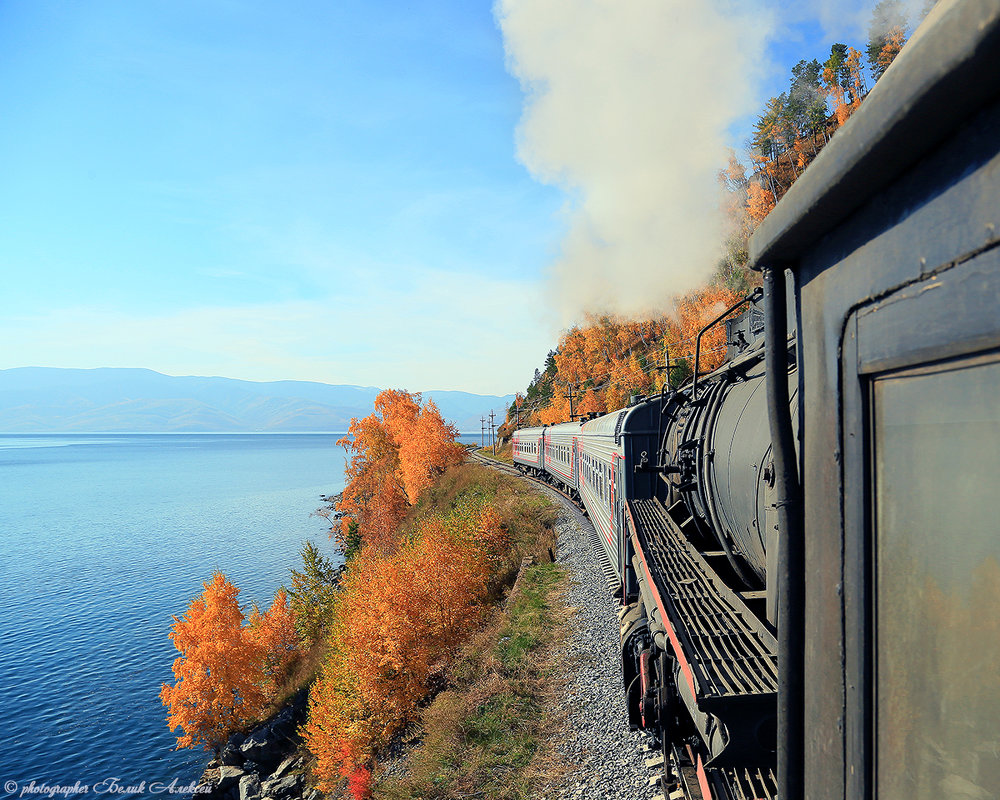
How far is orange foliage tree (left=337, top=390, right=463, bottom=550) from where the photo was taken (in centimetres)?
4797

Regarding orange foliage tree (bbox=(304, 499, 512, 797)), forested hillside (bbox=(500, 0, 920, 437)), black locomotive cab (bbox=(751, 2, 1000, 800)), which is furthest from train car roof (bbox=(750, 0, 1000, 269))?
forested hillside (bbox=(500, 0, 920, 437))

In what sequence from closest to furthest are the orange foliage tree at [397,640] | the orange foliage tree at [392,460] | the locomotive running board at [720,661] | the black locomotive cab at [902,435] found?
the black locomotive cab at [902,435], the locomotive running board at [720,661], the orange foliage tree at [397,640], the orange foliage tree at [392,460]

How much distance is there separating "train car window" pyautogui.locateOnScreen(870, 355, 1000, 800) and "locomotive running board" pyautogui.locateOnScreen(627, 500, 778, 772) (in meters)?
1.50

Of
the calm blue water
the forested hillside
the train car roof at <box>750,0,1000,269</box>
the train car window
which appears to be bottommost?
the calm blue water

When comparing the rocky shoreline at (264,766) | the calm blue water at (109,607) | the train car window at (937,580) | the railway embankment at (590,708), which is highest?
the train car window at (937,580)

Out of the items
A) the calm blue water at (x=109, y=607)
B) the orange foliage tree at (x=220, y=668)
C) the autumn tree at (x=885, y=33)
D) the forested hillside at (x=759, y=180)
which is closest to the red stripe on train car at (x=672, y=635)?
the calm blue water at (x=109, y=607)

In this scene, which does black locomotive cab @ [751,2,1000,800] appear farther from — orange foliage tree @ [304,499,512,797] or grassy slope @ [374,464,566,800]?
orange foliage tree @ [304,499,512,797]

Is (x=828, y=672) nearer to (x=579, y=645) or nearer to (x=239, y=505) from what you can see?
(x=579, y=645)

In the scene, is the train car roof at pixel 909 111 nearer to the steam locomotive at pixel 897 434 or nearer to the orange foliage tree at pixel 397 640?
the steam locomotive at pixel 897 434

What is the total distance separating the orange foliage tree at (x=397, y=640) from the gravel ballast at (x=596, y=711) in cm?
650

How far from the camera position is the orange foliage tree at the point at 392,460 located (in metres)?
48.0

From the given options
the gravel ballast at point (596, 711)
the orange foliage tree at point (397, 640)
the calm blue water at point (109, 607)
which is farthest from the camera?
the calm blue water at point (109, 607)

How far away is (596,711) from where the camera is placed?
9.40m

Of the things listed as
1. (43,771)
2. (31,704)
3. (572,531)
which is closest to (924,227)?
Result: (572,531)
